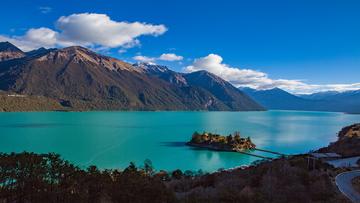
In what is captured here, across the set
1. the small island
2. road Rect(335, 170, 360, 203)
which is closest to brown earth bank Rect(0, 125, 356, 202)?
road Rect(335, 170, 360, 203)

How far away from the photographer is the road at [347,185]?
19753 millimetres

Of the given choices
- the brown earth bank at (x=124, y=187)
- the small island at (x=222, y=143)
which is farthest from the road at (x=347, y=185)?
the small island at (x=222, y=143)

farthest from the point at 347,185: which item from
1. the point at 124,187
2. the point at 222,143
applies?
the point at 222,143

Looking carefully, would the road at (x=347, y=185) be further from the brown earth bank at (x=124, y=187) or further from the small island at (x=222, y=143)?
the small island at (x=222, y=143)

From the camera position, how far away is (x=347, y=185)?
917 inches

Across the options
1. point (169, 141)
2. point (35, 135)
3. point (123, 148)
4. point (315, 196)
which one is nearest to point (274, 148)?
point (169, 141)

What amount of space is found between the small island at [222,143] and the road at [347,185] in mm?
69941

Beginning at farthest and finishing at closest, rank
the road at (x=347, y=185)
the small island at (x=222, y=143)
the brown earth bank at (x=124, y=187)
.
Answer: the small island at (x=222, y=143)
the road at (x=347, y=185)
the brown earth bank at (x=124, y=187)

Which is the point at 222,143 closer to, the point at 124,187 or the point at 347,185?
the point at 347,185

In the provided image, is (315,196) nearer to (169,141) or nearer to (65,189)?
(65,189)

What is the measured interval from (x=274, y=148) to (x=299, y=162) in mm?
68803

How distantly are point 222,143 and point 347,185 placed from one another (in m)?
76.6

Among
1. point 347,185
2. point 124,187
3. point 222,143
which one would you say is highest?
point 347,185

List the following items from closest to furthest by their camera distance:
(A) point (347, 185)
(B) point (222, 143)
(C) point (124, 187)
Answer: (C) point (124, 187), (A) point (347, 185), (B) point (222, 143)
